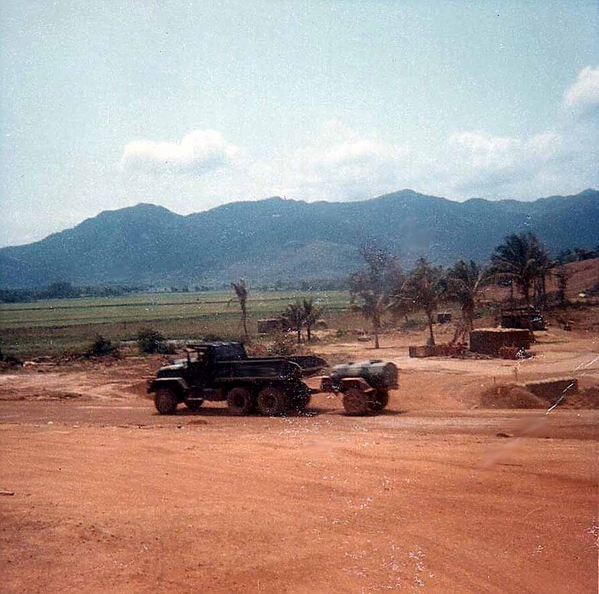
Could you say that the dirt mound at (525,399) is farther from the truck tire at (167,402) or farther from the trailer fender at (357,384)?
the truck tire at (167,402)

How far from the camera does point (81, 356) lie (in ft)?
129

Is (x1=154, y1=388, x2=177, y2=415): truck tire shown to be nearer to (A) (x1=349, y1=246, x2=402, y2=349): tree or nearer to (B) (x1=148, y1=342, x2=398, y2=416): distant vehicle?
(B) (x1=148, y1=342, x2=398, y2=416): distant vehicle

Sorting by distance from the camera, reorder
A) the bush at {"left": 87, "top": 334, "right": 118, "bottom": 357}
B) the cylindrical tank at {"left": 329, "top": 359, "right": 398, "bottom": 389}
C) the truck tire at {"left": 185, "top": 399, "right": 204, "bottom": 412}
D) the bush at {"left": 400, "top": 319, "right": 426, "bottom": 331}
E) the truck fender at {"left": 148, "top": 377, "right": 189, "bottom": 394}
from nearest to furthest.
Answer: the cylindrical tank at {"left": 329, "top": 359, "right": 398, "bottom": 389} → the truck fender at {"left": 148, "top": 377, "right": 189, "bottom": 394} → the truck tire at {"left": 185, "top": 399, "right": 204, "bottom": 412} → the bush at {"left": 87, "top": 334, "right": 118, "bottom": 357} → the bush at {"left": 400, "top": 319, "right": 426, "bottom": 331}

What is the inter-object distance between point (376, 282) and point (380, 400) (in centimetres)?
2980

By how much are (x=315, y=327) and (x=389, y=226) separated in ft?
437

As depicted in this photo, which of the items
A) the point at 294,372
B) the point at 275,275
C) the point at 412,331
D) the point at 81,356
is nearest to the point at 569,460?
the point at 294,372

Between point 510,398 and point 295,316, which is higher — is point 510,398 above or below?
below

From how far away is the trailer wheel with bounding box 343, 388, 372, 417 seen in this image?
58.6ft

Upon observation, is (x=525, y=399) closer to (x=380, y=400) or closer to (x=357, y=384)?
(x=380, y=400)

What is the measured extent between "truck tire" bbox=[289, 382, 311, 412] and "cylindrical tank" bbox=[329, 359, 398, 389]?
865 mm

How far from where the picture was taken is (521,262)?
47.3 metres

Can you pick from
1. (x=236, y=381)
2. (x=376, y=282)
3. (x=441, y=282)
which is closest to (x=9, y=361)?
(x=236, y=381)

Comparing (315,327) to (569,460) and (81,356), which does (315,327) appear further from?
(569,460)

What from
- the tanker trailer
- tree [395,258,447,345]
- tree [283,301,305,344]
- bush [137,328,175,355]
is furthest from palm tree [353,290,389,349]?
the tanker trailer
